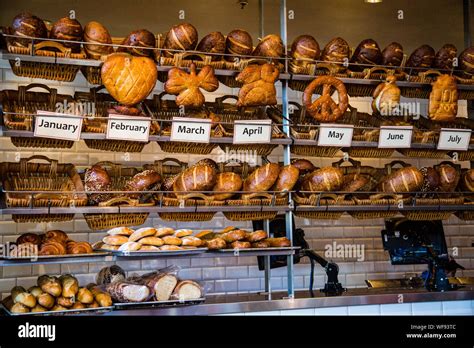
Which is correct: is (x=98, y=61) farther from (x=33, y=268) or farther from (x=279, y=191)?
(x=33, y=268)

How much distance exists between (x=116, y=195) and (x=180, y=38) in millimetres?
1010

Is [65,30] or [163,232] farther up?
[65,30]

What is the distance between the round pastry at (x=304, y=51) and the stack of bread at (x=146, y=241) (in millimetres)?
1348

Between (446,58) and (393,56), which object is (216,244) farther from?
(446,58)

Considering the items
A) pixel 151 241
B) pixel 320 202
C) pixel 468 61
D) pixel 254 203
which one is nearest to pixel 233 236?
pixel 254 203

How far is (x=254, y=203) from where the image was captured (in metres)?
3.99

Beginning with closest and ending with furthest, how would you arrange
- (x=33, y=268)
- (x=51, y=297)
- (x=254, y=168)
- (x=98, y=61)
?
1. (x=51, y=297)
2. (x=98, y=61)
3. (x=254, y=168)
4. (x=33, y=268)

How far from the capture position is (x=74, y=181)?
12.5ft

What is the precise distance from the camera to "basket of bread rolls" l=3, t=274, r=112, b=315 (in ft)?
11.1

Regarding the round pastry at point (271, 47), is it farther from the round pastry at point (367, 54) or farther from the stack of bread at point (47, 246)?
the stack of bread at point (47, 246)

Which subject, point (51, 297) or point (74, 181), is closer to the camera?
point (51, 297)

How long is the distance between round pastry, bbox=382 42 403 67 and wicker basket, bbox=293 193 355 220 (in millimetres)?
1001
